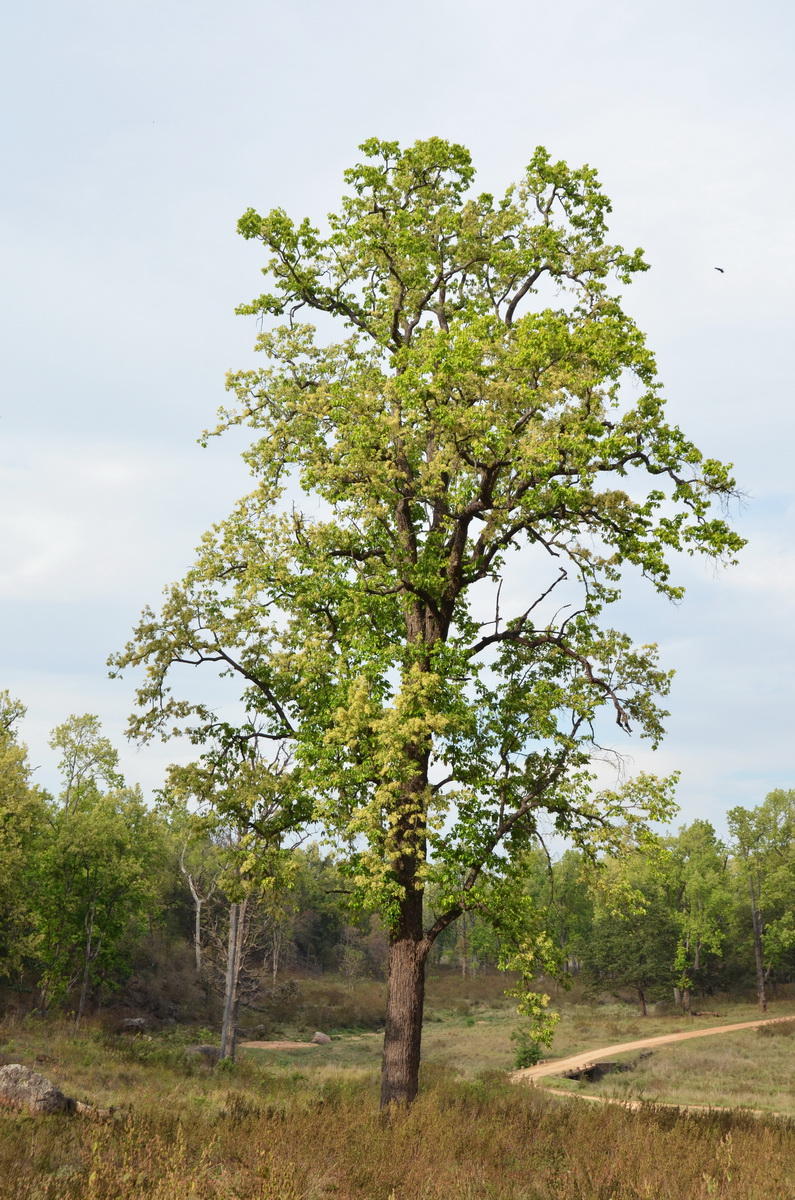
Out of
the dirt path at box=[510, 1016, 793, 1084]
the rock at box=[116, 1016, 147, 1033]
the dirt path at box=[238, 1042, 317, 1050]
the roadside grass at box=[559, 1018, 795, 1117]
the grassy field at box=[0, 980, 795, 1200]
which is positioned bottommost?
the dirt path at box=[238, 1042, 317, 1050]

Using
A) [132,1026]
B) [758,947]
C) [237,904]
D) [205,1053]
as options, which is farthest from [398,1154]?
[758,947]

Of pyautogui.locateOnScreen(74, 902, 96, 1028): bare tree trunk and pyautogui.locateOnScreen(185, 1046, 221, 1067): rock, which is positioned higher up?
pyautogui.locateOnScreen(74, 902, 96, 1028): bare tree trunk

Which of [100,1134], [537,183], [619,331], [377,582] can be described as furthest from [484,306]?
[100,1134]

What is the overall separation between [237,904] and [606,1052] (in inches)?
852

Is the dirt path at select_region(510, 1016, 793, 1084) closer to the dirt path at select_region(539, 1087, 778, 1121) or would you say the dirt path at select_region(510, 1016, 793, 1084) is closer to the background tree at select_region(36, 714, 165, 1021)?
the dirt path at select_region(539, 1087, 778, 1121)

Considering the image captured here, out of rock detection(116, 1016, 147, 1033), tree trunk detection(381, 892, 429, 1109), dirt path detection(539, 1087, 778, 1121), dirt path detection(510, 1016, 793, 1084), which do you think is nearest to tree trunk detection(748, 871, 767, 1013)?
dirt path detection(510, 1016, 793, 1084)

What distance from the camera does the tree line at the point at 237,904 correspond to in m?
16.2

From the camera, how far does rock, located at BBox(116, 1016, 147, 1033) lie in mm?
43219

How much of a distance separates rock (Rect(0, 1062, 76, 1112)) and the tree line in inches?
169

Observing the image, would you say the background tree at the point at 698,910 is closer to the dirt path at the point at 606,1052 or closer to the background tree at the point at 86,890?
the dirt path at the point at 606,1052

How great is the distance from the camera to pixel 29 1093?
14094mm

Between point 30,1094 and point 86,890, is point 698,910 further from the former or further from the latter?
point 30,1094

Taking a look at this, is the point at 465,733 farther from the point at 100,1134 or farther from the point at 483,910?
the point at 100,1134

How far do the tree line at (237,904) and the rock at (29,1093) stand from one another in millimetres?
4299
